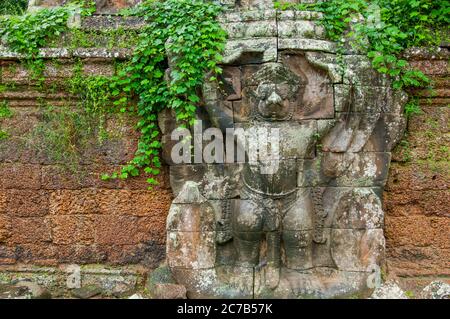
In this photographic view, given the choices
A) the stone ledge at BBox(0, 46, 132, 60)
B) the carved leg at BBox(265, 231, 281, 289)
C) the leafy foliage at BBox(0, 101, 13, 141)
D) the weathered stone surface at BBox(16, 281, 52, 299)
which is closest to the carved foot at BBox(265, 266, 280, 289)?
the carved leg at BBox(265, 231, 281, 289)

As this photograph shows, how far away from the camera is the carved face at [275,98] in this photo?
466cm

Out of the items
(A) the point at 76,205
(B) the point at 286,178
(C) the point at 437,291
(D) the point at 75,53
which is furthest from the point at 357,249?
(D) the point at 75,53

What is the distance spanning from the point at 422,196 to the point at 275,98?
71.4 inches

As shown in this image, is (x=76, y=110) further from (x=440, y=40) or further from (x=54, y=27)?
(x=440, y=40)

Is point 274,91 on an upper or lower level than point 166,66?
lower

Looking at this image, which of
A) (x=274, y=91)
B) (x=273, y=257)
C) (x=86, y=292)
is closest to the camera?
(x=274, y=91)

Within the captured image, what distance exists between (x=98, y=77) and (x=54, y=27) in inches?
26.7

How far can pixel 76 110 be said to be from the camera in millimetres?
5316

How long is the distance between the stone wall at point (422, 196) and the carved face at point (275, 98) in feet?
4.15

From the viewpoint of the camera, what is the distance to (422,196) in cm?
523

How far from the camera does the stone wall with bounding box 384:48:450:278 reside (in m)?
5.21

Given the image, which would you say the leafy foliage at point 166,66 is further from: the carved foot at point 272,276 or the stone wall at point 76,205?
the carved foot at point 272,276

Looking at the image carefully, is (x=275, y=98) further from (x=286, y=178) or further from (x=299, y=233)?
(x=299, y=233)
